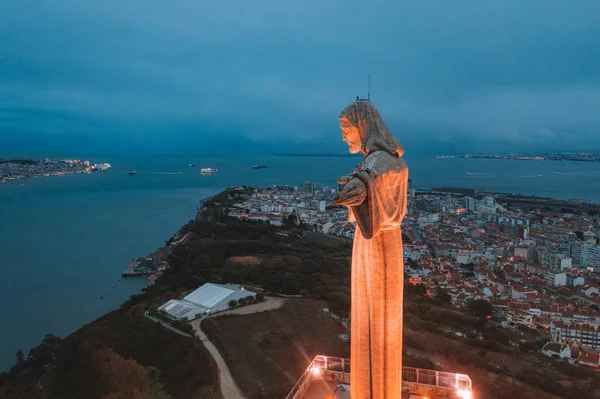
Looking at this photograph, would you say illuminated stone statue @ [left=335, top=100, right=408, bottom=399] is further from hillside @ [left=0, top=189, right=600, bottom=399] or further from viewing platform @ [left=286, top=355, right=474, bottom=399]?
hillside @ [left=0, top=189, right=600, bottom=399]

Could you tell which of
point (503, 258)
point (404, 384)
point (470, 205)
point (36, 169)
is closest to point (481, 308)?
point (503, 258)

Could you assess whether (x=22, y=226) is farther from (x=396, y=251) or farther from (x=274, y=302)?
(x=396, y=251)

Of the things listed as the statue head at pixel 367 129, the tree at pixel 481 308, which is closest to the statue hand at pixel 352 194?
the statue head at pixel 367 129

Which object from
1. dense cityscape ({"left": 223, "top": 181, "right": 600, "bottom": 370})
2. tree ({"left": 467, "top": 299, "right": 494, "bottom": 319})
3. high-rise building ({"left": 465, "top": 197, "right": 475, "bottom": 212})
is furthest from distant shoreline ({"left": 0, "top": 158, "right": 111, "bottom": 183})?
tree ({"left": 467, "top": 299, "right": 494, "bottom": 319})

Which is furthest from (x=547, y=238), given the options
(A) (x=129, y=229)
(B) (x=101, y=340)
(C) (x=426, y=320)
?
(A) (x=129, y=229)

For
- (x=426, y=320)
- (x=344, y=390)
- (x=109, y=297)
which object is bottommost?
(x=109, y=297)

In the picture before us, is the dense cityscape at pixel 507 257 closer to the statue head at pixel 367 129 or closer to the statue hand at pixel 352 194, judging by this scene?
the statue head at pixel 367 129
